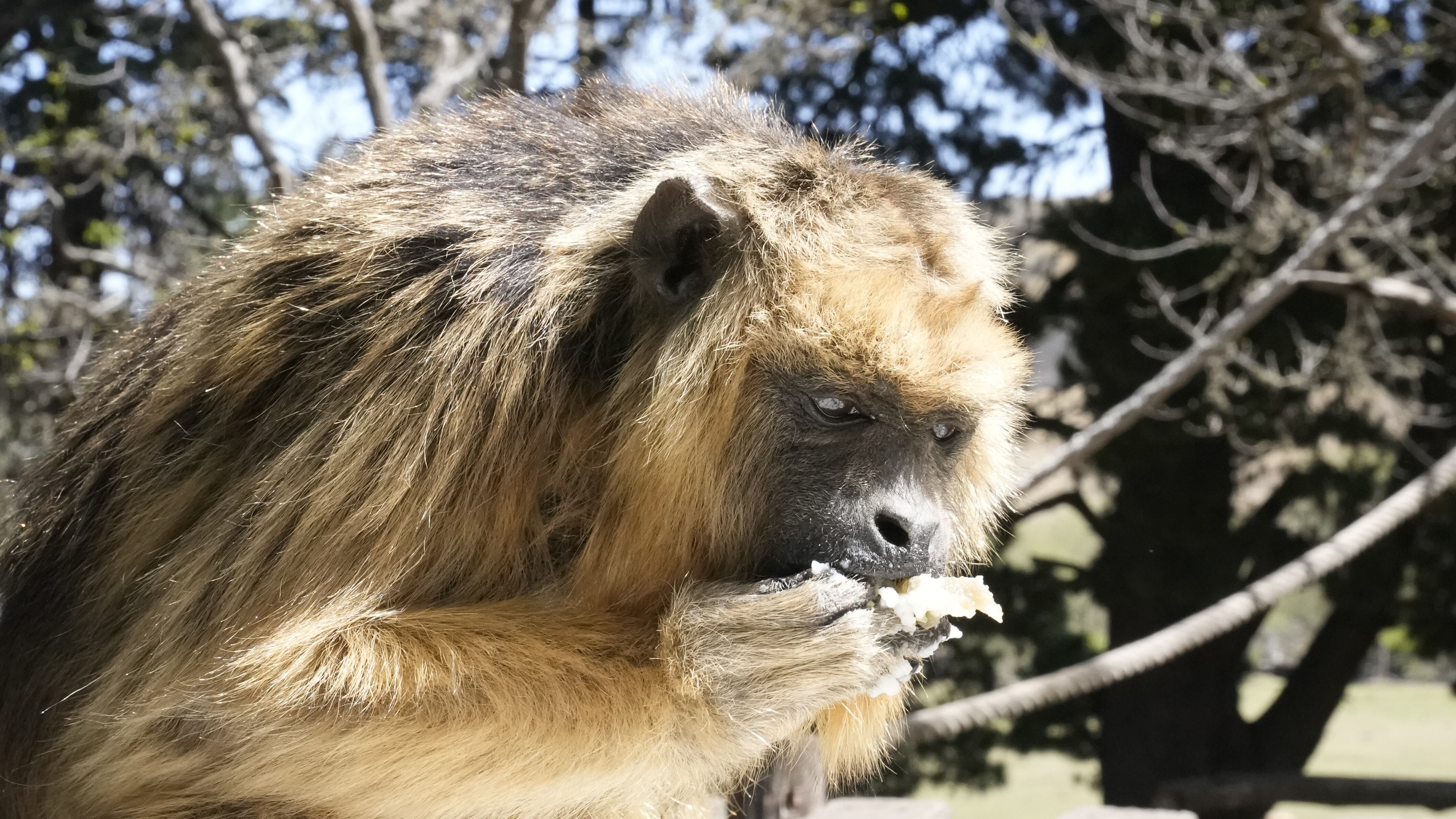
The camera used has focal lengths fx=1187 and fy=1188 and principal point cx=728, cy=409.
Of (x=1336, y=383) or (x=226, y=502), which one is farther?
(x=1336, y=383)

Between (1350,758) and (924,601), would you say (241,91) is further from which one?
(1350,758)

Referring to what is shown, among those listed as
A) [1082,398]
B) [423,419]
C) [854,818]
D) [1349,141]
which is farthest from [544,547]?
[1082,398]

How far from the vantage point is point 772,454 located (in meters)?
2.11

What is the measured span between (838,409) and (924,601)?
0.36m

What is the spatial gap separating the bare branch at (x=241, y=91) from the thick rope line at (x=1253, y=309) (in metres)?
3.50

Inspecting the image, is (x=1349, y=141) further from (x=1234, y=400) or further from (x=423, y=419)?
(x=423, y=419)

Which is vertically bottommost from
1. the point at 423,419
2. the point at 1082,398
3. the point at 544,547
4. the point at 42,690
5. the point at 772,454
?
the point at 1082,398

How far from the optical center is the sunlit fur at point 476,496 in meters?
2.00

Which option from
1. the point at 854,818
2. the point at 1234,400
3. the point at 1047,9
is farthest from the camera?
the point at 1047,9

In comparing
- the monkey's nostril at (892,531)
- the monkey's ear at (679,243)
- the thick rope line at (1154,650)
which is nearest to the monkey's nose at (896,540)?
the monkey's nostril at (892,531)

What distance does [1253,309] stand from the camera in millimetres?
4547

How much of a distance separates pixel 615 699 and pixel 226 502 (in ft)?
2.71

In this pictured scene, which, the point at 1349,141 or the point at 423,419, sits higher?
the point at 423,419

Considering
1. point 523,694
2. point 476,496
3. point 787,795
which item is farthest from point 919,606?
point 787,795
